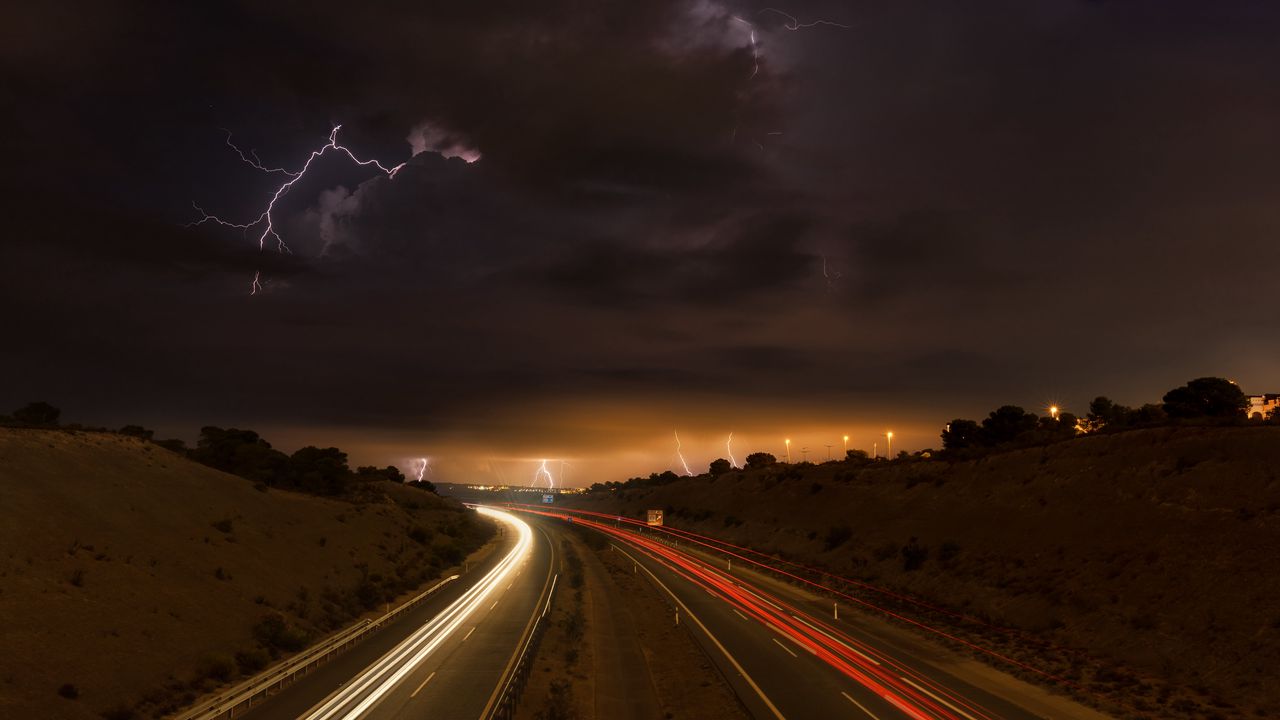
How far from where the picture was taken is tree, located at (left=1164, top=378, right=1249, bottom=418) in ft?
188

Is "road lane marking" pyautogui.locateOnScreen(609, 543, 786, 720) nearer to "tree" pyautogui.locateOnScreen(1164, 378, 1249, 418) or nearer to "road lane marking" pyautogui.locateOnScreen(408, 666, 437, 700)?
"road lane marking" pyautogui.locateOnScreen(408, 666, 437, 700)

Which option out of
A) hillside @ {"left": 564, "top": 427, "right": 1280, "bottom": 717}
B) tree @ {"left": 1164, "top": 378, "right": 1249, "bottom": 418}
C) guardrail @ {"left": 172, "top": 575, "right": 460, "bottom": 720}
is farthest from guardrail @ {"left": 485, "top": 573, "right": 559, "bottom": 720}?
tree @ {"left": 1164, "top": 378, "right": 1249, "bottom": 418}

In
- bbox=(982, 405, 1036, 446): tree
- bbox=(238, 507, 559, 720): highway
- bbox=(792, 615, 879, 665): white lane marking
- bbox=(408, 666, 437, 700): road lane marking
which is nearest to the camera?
bbox=(238, 507, 559, 720): highway

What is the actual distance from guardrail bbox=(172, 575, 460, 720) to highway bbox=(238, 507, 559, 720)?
0.52 meters

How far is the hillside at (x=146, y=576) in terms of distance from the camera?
2142 cm

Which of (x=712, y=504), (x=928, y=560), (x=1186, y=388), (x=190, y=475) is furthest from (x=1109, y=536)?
(x=712, y=504)

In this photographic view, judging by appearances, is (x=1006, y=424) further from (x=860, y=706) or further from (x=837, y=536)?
(x=860, y=706)

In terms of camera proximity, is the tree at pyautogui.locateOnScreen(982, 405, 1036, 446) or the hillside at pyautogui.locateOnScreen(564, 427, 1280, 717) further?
the tree at pyautogui.locateOnScreen(982, 405, 1036, 446)

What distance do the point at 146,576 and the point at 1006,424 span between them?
286 feet

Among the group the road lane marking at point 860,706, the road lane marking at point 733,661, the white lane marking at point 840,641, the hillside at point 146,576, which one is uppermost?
the hillside at point 146,576

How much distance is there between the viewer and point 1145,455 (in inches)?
1710

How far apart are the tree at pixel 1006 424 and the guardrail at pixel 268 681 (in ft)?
252

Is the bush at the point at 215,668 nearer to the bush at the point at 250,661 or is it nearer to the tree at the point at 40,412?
the bush at the point at 250,661

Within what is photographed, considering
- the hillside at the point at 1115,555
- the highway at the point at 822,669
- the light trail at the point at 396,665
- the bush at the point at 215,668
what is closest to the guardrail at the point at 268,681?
the bush at the point at 215,668
